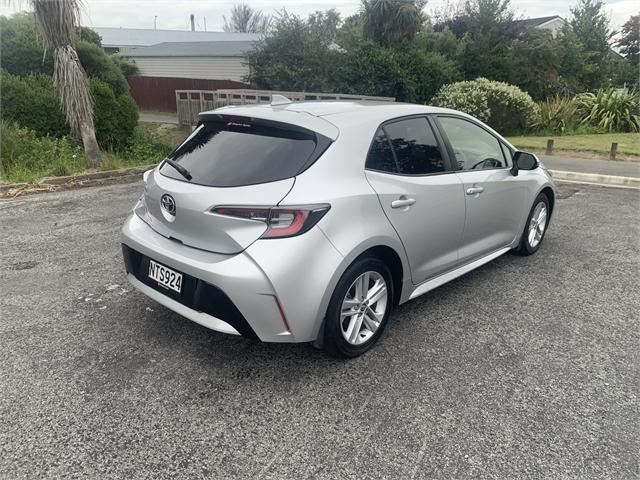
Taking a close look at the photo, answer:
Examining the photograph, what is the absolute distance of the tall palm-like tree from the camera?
27.7ft

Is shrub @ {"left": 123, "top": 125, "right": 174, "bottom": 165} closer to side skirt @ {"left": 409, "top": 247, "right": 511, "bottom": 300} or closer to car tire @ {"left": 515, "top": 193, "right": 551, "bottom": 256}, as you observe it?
car tire @ {"left": 515, "top": 193, "right": 551, "bottom": 256}

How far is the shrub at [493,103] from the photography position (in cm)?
1484

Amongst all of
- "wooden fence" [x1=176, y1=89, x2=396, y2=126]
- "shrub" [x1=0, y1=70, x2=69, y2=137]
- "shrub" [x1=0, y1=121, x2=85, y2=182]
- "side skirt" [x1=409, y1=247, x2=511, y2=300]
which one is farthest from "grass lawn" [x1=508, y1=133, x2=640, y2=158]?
"shrub" [x1=0, y1=70, x2=69, y2=137]

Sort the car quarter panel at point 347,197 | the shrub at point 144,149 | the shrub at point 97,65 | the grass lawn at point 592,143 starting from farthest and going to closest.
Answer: the shrub at point 97,65 → the grass lawn at point 592,143 → the shrub at point 144,149 → the car quarter panel at point 347,197

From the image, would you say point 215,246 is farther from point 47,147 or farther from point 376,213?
point 47,147

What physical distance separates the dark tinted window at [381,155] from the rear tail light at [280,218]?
687 millimetres

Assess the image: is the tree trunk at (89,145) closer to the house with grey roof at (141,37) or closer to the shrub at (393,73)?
the shrub at (393,73)

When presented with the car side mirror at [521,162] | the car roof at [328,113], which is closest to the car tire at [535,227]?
the car side mirror at [521,162]

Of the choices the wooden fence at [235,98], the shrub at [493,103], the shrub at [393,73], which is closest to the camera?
the wooden fence at [235,98]

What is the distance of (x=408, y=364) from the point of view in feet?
10.6

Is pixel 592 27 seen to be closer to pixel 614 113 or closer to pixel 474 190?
pixel 614 113

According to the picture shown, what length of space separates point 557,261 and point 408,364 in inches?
107

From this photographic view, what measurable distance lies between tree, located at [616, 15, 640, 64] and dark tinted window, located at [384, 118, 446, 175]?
41.9m

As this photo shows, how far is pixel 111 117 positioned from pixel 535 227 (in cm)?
943
